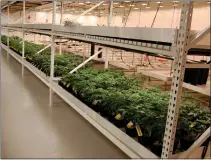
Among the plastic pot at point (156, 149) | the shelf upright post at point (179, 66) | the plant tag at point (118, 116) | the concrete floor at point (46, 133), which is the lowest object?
the concrete floor at point (46, 133)

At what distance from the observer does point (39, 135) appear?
2.74 metres

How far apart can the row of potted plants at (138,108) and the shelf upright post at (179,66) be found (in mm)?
332

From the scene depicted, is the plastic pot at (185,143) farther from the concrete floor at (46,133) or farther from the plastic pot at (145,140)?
the concrete floor at (46,133)

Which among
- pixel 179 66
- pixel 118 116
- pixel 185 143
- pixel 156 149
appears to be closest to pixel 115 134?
pixel 118 116

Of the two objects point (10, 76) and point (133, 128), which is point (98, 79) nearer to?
point (133, 128)

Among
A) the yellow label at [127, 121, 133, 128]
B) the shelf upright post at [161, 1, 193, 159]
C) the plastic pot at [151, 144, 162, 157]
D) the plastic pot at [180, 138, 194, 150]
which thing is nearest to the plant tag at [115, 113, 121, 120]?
the yellow label at [127, 121, 133, 128]

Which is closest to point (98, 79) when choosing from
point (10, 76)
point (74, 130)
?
point (74, 130)

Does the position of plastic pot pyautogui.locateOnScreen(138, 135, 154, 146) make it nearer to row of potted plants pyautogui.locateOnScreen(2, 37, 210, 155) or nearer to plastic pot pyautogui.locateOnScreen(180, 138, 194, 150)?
row of potted plants pyautogui.locateOnScreen(2, 37, 210, 155)

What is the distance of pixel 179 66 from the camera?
112cm

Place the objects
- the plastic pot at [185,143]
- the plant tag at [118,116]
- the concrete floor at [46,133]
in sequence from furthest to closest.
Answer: the concrete floor at [46,133]
the plant tag at [118,116]
the plastic pot at [185,143]

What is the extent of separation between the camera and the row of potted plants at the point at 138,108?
5.22ft

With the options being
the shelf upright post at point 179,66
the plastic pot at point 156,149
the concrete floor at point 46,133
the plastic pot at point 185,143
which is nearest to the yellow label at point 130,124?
the plastic pot at point 156,149

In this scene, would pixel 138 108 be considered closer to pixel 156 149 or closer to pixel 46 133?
pixel 156 149

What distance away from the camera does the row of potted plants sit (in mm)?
1590
